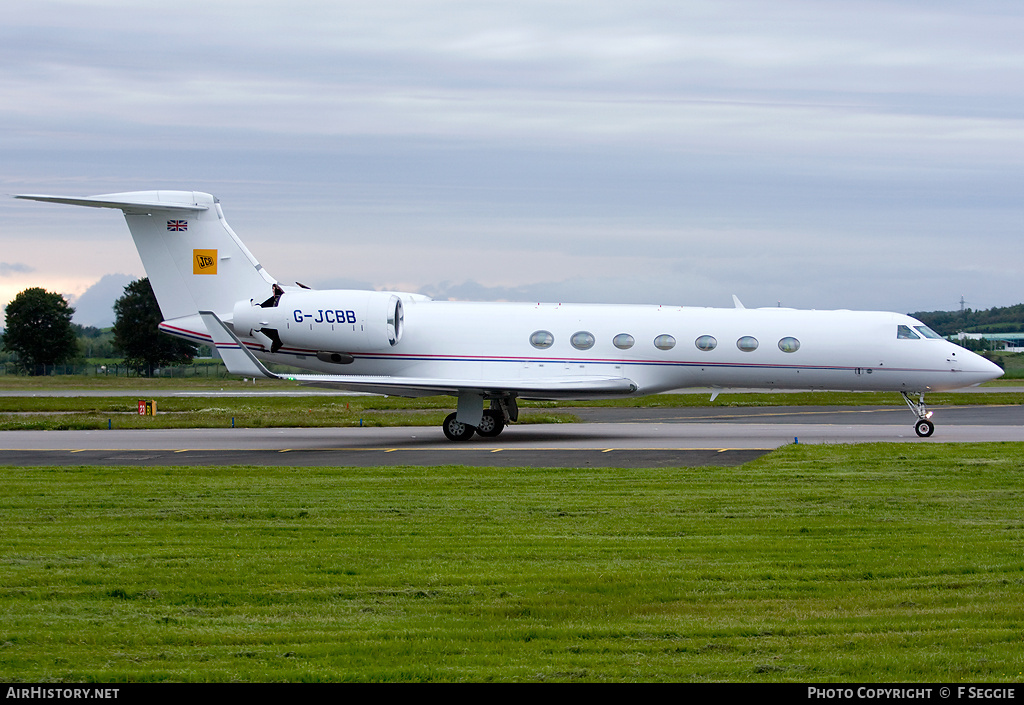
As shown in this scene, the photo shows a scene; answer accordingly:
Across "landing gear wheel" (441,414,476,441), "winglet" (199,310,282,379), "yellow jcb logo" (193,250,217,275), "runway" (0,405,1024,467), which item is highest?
"yellow jcb logo" (193,250,217,275)

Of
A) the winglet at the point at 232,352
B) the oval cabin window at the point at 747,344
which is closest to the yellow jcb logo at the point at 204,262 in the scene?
the winglet at the point at 232,352

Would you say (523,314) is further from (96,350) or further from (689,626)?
(96,350)

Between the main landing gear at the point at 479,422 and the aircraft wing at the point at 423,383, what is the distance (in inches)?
27.7

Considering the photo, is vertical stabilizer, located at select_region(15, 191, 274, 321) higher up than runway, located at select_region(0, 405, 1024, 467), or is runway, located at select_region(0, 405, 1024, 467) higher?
vertical stabilizer, located at select_region(15, 191, 274, 321)

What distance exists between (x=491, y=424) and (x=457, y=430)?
0.89m

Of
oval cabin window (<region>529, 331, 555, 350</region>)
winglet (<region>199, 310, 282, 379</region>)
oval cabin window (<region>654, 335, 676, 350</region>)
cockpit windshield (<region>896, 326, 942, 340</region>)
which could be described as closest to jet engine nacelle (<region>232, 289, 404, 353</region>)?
winglet (<region>199, 310, 282, 379</region>)

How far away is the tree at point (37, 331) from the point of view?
8644 cm

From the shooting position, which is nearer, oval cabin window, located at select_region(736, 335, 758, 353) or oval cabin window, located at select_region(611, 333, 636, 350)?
oval cabin window, located at select_region(736, 335, 758, 353)

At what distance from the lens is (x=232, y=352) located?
23375mm

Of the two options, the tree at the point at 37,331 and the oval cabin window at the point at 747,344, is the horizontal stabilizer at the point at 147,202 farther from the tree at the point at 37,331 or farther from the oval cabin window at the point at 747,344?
the tree at the point at 37,331

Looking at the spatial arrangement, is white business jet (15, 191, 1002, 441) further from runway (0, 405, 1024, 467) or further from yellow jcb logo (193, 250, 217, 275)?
runway (0, 405, 1024, 467)

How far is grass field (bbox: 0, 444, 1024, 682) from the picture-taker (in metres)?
6.42

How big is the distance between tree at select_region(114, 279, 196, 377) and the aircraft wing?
62469 mm

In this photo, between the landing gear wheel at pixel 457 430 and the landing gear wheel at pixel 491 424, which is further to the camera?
the landing gear wheel at pixel 491 424
